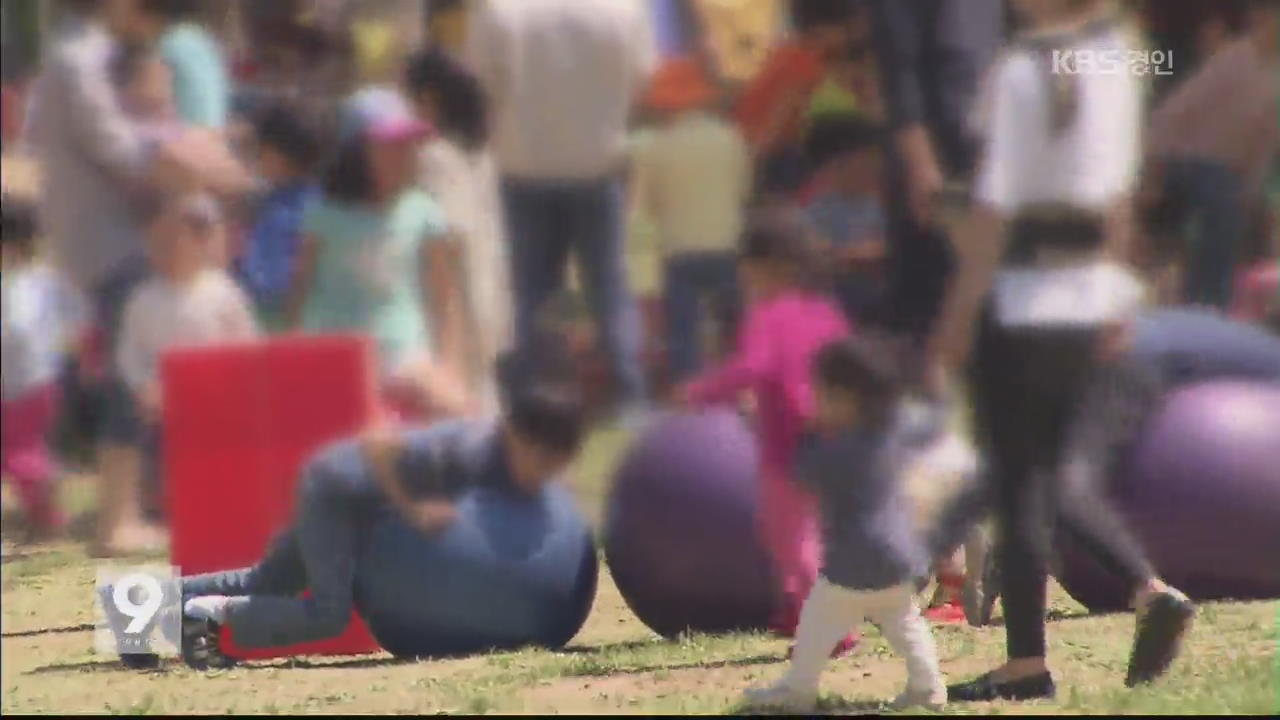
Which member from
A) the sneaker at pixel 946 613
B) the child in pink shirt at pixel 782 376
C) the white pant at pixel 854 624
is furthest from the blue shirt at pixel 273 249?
the white pant at pixel 854 624

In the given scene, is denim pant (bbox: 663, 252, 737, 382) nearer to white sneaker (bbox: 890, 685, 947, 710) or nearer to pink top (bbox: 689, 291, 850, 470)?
pink top (bbox: 689, 291, 850, 470)

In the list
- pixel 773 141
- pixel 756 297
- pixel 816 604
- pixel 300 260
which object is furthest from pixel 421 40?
pixel 816 604

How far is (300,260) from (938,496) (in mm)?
1984

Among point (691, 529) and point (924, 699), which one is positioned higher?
point (691, 529)

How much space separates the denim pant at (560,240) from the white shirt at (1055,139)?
4167 mm

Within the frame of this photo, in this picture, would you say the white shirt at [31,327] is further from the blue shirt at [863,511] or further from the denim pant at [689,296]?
the blue shirt at [863,511]

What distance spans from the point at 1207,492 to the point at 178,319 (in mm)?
3098

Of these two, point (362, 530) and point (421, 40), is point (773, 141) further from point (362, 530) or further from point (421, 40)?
point (362, 530)

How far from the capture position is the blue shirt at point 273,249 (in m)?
8.66

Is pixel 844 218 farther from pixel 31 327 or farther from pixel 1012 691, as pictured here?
pixel 1012 691

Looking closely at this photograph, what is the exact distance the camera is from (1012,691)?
241 inches

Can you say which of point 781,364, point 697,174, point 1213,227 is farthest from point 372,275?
point 1213,227

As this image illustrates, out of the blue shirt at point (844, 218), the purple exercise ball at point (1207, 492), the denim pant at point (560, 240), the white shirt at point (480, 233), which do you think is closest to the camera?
the purple exercise ball at point (1207, 492)

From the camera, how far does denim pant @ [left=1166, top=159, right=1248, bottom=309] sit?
1044 centimetres
